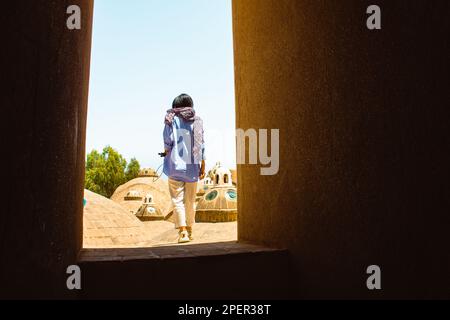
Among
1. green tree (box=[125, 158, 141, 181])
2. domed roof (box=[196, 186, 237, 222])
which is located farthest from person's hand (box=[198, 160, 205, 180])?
green tree (box=[125, 158, 141, 181])

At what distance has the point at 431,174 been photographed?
5.65 feet

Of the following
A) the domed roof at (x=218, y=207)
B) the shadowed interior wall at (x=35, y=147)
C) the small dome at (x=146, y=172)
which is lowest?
the domed roof at (x=218, y=207)

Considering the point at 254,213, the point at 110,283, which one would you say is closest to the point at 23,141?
the point at 110,283

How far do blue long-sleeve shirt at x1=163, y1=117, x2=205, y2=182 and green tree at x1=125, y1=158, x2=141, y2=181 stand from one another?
3926cm

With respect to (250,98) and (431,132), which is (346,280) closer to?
(431,132)

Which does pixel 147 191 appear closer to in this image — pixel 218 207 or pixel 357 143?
pixel 218 207

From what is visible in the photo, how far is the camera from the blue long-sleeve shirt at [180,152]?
4.81 m

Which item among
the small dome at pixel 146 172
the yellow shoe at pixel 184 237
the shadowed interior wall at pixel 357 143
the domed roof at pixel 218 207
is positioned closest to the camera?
the shadowed interior wall at pixel 357 143

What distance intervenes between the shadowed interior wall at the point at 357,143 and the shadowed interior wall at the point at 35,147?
4.84ft

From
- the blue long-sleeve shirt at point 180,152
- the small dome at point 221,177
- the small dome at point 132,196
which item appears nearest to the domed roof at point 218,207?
the small dome at point 221,177

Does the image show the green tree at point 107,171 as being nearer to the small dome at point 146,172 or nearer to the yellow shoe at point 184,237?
the small dome at point 146,172

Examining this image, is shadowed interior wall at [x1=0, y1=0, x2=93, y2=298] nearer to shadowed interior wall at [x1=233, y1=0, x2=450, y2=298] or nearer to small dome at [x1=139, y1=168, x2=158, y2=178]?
shadowed interior wall at [x1=233, y1=0, x2=450, y2=298]

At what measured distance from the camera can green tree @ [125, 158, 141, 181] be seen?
43388mm

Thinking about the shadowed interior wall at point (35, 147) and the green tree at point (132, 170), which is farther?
the green tree at point (132, 170)
